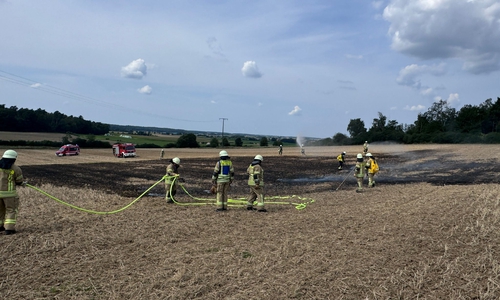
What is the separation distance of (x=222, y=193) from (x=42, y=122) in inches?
3620

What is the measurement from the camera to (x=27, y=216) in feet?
40.9

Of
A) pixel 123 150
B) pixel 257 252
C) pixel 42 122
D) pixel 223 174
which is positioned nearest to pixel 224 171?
pixel 223 174

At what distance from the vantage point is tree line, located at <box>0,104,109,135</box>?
83.4m

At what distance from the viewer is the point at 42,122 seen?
298ft

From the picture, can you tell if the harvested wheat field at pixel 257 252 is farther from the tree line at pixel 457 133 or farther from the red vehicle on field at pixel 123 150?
the tree line at pixel 457 133

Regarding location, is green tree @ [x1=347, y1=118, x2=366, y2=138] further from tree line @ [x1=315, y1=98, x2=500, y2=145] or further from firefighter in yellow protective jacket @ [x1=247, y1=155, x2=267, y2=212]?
firefighter in yellow protective jacket @ [x1=247, y1=155, x2=267, y2=212]

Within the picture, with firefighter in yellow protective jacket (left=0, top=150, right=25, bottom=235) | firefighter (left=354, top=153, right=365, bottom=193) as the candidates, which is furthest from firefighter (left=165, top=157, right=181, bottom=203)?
firefighter (left=354, top=153, right=365, bottom=193)

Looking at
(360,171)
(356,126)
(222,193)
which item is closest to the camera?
(222,193)

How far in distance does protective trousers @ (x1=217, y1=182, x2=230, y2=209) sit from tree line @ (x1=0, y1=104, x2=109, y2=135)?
86.3 m

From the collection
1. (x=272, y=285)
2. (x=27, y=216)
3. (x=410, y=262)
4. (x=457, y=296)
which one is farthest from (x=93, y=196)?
(x=457, y=296)

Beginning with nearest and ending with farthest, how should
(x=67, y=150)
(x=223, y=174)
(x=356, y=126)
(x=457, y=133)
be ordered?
(x=223, y=174) → (x=67, y=150) → (x=457, y=133) → (x=356, y=126)

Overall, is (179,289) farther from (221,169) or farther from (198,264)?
(221,169)

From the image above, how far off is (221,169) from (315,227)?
4265 millimetres

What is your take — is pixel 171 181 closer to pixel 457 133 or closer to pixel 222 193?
pixel 222 193
